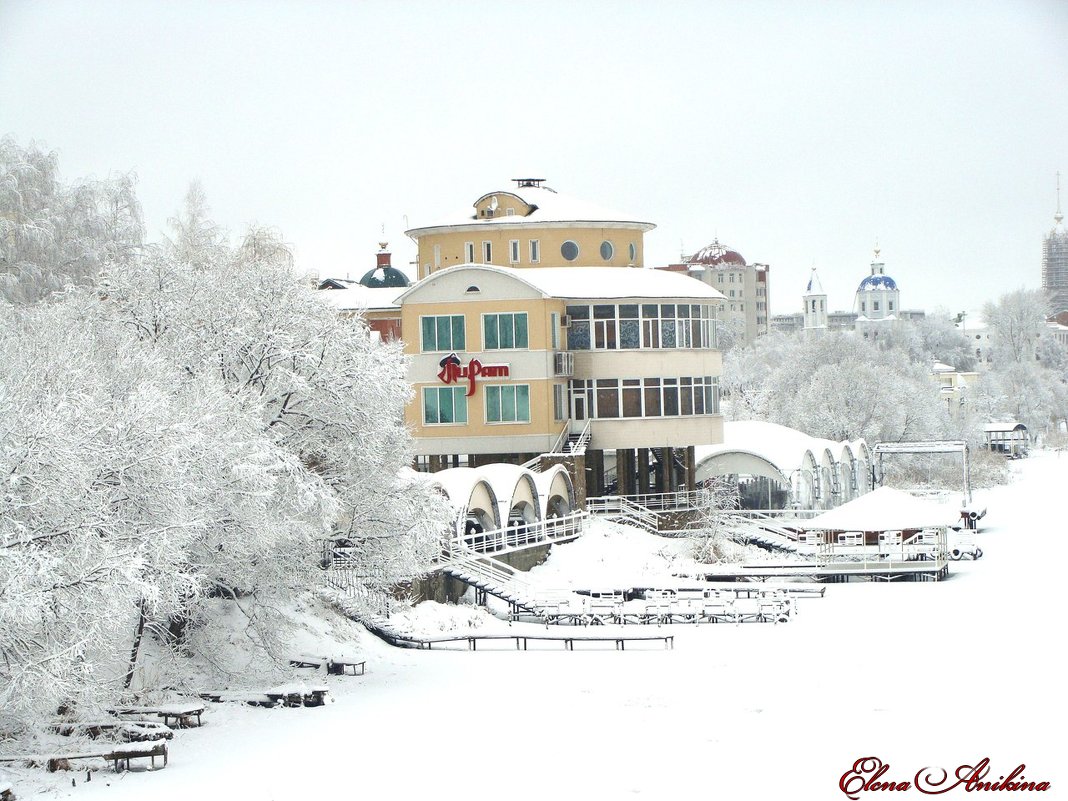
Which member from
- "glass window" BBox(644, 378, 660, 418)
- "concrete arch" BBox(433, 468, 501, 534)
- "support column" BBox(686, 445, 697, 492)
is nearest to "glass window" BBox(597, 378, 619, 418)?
"glass window" BBox(644, 378, 660, 418)

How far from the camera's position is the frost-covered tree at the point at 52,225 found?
165ft

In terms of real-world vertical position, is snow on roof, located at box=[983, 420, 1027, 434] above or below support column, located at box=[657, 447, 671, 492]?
above

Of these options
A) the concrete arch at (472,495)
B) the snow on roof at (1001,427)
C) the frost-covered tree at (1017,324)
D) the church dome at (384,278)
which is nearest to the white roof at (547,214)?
the concrete arch at (472,495)

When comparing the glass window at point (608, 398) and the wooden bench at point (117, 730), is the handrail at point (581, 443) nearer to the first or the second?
the glass window at point (608, 398)

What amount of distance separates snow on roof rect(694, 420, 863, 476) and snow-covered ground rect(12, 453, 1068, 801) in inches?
705

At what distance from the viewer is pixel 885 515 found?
47875 mm

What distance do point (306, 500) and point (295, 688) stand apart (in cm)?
337

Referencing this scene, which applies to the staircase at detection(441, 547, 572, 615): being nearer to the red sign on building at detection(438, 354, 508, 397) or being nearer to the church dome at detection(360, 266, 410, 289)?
the red sign on building at detection(438, 354, 508, 397)

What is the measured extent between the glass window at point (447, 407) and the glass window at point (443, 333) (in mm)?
1429

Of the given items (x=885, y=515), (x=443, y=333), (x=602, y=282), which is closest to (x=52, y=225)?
(x=443, y=333)

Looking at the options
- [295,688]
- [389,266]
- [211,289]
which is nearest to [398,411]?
[211,289]

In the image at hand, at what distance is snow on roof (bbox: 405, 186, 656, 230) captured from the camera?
5894 centimetres

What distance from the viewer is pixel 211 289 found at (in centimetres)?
3303

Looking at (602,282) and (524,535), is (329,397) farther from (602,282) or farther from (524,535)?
(602,282)
